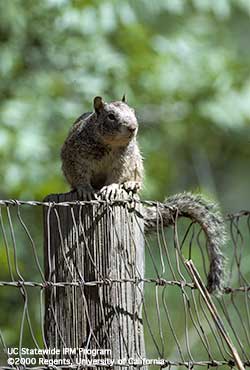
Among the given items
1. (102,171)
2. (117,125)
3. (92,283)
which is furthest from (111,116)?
(92,283)

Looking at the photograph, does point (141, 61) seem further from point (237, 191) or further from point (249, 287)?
point (237, 191)

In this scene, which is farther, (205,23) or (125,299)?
(205,23)

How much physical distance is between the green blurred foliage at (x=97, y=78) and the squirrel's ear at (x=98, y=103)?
3.36 feet

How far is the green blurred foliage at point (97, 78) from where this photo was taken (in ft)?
15.5

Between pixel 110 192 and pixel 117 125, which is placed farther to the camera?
pixel 117 125

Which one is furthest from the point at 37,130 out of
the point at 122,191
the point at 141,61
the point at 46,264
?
the point at 46,264

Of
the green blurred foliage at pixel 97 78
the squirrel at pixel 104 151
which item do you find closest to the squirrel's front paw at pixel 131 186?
the squirrel at pixel 104 151

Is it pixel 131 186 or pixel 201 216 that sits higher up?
pixel 131 186

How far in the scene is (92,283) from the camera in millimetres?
2475

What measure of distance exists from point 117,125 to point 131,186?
303 millimetres

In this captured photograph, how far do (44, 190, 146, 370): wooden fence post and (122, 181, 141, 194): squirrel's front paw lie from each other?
408mm

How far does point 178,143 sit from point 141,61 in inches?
69.1

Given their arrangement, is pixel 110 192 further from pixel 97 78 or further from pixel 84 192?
pixel 97 78

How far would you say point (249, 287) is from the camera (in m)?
2.85
